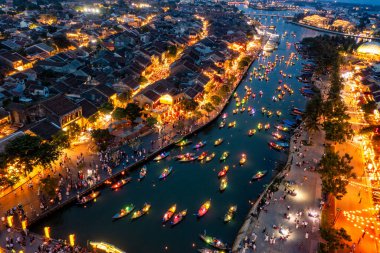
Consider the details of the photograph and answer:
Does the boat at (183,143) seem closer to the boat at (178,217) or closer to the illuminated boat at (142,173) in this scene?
the illuminated boat at (142,173)

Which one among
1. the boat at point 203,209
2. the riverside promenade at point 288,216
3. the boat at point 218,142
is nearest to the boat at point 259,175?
the riverside promenade at point 288,216

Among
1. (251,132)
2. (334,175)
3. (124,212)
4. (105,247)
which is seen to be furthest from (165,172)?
(334,175)

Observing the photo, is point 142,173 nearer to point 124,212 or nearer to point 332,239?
point 124,212

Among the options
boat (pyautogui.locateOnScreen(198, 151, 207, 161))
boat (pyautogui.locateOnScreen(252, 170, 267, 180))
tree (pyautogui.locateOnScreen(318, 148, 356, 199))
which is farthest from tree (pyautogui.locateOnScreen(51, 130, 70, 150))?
tree (pyautogui.locateOnScreen(318, 148, 356, 199))

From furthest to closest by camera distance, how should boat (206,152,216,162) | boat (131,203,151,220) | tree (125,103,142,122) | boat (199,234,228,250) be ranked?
tree (125,103,142,122) < boat (206,152,216,162) < boat (131,203,151,220) < boat (199,234,228,250)

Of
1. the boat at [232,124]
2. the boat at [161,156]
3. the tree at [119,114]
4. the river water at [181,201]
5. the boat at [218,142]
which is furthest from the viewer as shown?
the boat at [232,124]

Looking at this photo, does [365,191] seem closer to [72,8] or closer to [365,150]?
[365,150]

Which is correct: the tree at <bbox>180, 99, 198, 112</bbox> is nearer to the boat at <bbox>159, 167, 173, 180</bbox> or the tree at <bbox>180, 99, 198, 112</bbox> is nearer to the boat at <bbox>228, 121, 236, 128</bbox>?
the boat at <bbox>228, 121, 236, 128</bbox>
